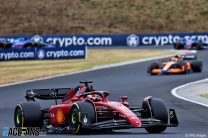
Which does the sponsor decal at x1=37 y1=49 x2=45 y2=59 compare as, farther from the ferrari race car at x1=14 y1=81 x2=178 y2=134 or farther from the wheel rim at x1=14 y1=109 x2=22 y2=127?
the wheel rim at x1=14 y1=109 x2=22 y2=127

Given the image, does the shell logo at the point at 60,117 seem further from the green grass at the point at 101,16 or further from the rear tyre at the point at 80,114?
the green grass at the point at 101,16

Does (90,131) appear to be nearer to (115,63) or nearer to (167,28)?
(115,63)

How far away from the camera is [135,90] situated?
25.1m

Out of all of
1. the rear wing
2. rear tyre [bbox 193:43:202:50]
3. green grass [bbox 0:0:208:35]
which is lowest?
the rear wing

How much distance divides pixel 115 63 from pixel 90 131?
2657 cm

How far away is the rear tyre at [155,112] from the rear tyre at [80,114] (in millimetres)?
1351

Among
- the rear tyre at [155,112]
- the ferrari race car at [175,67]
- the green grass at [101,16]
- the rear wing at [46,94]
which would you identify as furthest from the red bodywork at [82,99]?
the green grass at [101,16]

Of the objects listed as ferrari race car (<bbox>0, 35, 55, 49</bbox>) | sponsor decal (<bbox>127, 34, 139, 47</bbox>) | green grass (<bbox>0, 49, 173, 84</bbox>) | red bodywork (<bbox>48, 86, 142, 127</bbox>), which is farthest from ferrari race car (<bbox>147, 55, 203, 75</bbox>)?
sponsor decal (<bbox>127, 34, 139, 47</bbox>)

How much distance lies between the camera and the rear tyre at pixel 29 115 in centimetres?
1396

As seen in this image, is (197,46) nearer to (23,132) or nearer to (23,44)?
(23,44)

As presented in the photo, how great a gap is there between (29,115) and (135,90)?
11.5 metres

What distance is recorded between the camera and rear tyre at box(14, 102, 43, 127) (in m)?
14.0

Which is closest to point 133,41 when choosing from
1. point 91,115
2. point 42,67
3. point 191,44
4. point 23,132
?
point 191,44

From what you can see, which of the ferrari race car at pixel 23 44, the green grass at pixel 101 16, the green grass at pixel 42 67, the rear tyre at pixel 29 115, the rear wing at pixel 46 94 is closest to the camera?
the rear tyre at pixel 29 115
